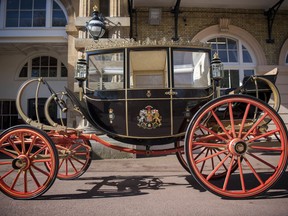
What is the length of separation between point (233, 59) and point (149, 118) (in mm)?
6785

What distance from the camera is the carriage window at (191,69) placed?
3305 millimetres

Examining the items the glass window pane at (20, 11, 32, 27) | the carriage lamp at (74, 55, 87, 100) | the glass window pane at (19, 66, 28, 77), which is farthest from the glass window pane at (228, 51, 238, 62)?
the glass window pane at (19, 66, 28, 77)

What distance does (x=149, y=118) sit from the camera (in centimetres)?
313

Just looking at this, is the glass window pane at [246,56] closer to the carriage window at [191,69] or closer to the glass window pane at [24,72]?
the carriage window at [191,69]

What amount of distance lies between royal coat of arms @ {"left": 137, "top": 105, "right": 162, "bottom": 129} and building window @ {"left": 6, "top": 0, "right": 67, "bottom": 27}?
8242mm

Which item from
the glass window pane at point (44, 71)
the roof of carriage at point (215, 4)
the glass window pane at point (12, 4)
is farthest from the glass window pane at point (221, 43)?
the glass window pane at point (12, 4)

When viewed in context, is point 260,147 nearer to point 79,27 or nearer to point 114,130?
point 114,130

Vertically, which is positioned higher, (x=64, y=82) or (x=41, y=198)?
(x=64, y=82)

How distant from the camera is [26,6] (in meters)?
10.2

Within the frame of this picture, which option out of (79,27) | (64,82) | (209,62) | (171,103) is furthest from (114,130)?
(64,82)

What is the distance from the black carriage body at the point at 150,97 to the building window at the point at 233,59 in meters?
5.76

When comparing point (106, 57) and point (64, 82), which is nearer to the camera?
point (106, 57)

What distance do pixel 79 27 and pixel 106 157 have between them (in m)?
3.90

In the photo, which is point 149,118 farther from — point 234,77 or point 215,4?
point 215,4
